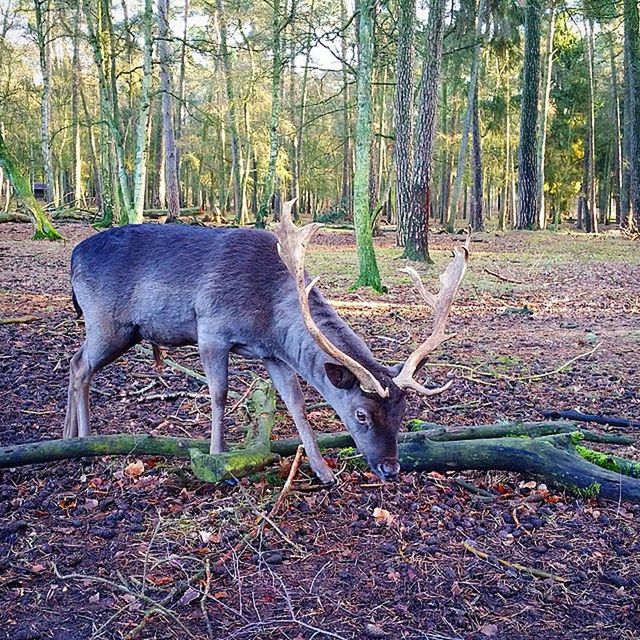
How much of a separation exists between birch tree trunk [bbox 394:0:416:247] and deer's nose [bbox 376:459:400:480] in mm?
12864

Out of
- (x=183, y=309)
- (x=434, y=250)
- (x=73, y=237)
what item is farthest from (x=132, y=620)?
(x=73, y=237)

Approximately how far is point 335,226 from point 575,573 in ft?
88.9

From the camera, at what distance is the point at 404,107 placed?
53.4ft

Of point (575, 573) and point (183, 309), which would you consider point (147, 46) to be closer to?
point (183, 309)

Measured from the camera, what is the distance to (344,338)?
13.9 ft

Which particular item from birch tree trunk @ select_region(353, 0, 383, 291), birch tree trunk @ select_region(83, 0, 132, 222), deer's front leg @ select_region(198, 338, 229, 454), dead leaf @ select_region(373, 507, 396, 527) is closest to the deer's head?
dead leaf @ select_region(373, 507, 396, 527)

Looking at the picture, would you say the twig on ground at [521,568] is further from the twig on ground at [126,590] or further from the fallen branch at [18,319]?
the fallen branch at [18,319]

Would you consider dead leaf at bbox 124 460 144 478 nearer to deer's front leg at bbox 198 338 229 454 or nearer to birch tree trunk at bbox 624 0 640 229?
deer's front leg at bbox 198 338 229 454

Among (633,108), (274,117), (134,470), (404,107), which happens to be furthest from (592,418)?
(633,108)

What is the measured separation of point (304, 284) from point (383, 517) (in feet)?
4.64

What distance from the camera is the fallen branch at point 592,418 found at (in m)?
5.46

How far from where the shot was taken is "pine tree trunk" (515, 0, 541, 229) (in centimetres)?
2308

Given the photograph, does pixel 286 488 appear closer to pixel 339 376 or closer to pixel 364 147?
pixel 339 376

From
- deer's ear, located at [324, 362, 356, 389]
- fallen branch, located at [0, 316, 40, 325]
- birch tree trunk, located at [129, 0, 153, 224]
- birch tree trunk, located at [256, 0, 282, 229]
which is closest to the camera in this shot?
deer's ear, located at [324, 362, 356, 389]
